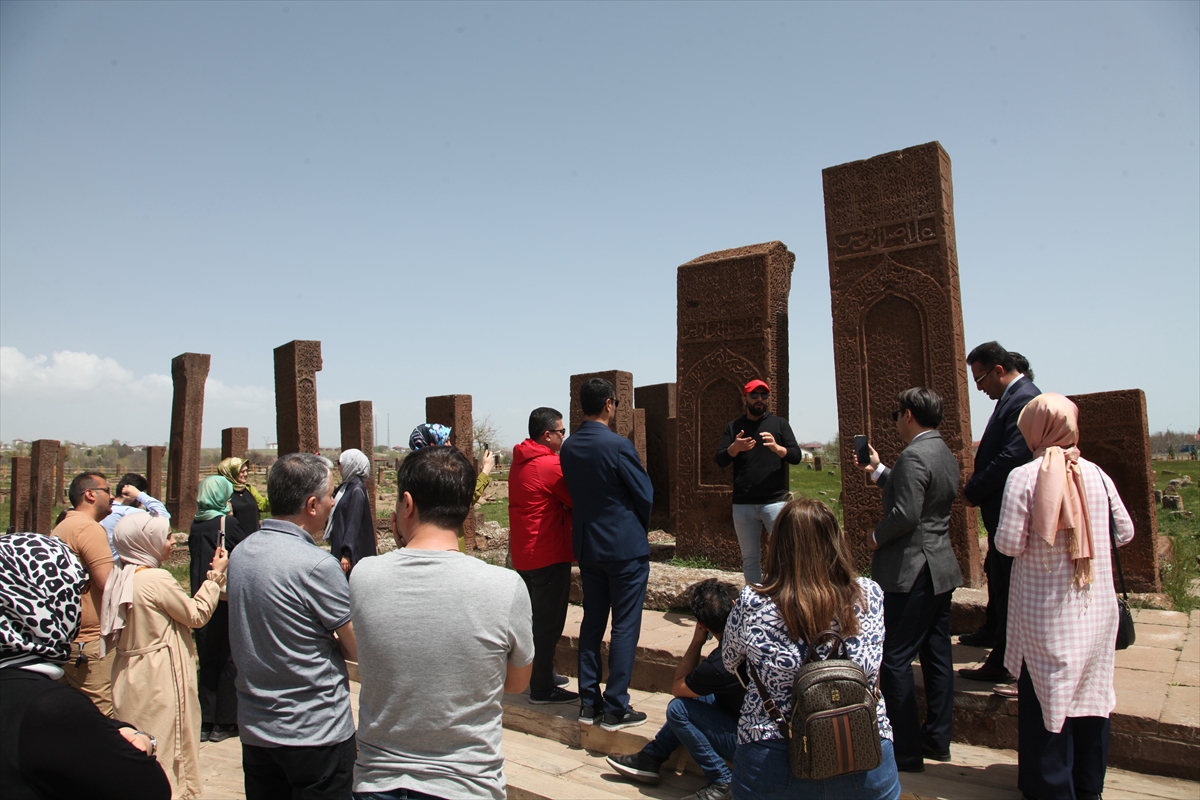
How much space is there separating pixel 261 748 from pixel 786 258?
5.56 meters

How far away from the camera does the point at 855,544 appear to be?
5680 millimetres

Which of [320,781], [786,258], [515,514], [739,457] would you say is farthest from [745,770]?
[786,258]

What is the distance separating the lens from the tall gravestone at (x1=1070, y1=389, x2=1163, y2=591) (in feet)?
17.7

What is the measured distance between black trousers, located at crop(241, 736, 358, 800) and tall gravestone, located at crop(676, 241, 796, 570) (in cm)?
440

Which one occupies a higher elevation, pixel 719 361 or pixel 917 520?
pixel 719 361

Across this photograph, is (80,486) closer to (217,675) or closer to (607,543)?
(217,675)

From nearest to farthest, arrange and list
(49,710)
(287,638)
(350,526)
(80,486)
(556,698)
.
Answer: (49,710) → (287,638) → (350,526) → (556,698) → (80,486)

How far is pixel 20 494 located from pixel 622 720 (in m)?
20.0

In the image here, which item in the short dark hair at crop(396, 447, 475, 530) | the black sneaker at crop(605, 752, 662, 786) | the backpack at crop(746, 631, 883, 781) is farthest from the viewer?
the black sneaker at crop(605, 752, 662, 786)

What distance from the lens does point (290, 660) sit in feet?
8.04

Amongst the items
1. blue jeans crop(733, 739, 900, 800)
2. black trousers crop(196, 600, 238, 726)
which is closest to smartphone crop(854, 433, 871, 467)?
blue jeans crop(733, 739, 900, 800)

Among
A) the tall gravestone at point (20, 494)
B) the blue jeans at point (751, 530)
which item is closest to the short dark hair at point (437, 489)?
the blue jeans at point (751, 530)

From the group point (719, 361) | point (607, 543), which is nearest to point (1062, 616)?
point (607, 543)

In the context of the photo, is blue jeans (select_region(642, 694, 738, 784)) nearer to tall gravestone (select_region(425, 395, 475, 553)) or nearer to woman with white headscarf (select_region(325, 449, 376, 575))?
woman with white headscarf (select_region(325, 449, 376, 575))
